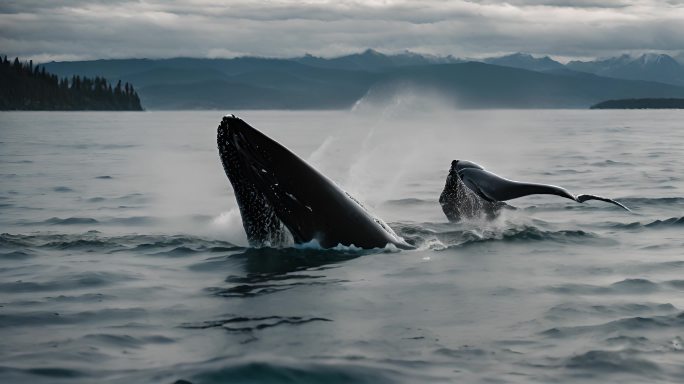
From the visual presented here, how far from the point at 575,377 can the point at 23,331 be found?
513 centimetres

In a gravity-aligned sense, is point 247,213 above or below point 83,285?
above

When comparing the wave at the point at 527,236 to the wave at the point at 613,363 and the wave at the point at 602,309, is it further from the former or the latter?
the wave at the point at 613,363

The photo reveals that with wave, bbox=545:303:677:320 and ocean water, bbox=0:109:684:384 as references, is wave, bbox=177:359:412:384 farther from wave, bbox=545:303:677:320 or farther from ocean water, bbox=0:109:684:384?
wave, bbox=545:303:677:320

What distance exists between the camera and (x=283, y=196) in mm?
11312

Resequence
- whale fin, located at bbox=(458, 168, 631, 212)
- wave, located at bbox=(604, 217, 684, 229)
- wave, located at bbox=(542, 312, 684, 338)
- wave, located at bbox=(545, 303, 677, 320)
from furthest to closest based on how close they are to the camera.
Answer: wave, located at bbox=(604, 217, 684, 229) → whale fin, located at bbox=(458, 168, 631, 212) → wave, located at bbox=(545, 303, 677, 320) → wave, located at bbox=(542, 312, 684, 338)

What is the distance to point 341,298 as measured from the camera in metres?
10.1

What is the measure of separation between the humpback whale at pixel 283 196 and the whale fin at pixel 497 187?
2208 mm

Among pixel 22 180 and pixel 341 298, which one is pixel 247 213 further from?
pixel 22 180

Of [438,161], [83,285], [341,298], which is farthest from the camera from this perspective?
[438,161]

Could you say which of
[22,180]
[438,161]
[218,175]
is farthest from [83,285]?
[438,161]

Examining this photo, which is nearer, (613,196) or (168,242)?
(168,242)

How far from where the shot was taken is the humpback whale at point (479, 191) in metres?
12.4

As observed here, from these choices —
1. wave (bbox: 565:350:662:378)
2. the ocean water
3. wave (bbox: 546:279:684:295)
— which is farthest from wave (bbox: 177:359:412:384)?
wave (bbox: 546:279:684:295)

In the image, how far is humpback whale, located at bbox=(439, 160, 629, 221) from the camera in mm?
12375
